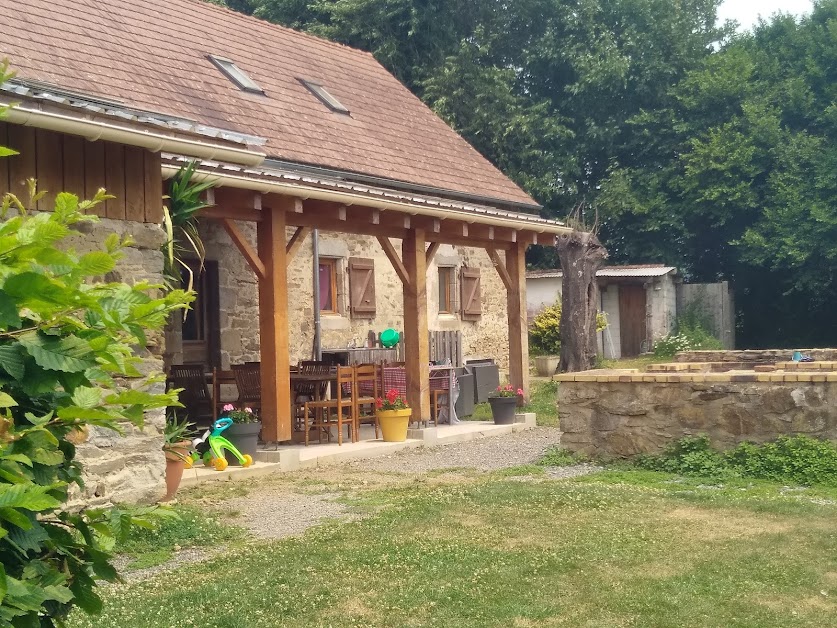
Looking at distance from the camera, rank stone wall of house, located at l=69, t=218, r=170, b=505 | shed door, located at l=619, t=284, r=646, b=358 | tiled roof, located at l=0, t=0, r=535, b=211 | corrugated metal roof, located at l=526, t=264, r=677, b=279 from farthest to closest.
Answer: shed door, located at l=619, t=284, r=646, b=358 → corrugated metal roof, located at l=526, t=264, r=677, b=279 → tiled roof, located at l=0, t=0, r=535, b=211 → stone wall of house, located at l=69, t=218, r=170, b=505

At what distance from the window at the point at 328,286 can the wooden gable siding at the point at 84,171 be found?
7.01 metres

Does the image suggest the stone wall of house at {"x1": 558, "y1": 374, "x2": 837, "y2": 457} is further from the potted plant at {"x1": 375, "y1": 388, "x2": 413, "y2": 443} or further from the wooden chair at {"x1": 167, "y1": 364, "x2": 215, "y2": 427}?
the wooden chair at {"x1": 167, "y1": 364, "x2": 215, "y2": 427}

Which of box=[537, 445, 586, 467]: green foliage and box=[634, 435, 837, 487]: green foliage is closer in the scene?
box=[634, 435, 837, 487]: green foliage

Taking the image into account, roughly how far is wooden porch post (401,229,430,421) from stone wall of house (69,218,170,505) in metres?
4.66

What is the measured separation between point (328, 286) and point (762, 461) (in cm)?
776

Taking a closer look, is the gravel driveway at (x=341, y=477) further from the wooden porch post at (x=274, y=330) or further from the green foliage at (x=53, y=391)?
the green foliage at (x=53, y=391)

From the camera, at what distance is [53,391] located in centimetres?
220

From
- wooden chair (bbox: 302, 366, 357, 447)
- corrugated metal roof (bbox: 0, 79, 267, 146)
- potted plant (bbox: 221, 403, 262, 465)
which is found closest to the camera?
corrugated metal roof (bbox: 0, 79, 267, 146)

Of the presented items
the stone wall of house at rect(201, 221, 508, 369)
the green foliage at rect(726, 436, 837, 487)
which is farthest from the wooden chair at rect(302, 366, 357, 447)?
the green foliage at rect(726, 436, 837, 487)

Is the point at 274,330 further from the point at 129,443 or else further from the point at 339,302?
the point at 339,302

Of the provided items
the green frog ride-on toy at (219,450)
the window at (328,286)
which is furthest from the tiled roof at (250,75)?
the green frog ride-on toy at (219,450)

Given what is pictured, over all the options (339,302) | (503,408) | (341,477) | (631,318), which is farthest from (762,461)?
(631,318)

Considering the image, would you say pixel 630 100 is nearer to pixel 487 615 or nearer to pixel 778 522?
pixel 778 522

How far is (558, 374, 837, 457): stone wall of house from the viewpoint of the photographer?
848 cm
